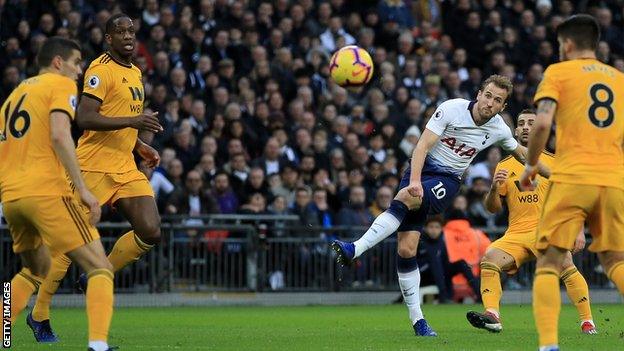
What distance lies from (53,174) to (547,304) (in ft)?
11.8

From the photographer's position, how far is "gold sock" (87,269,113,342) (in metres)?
9.02

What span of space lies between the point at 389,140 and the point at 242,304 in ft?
15.2

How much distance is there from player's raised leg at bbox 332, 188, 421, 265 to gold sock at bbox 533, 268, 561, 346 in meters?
3.34

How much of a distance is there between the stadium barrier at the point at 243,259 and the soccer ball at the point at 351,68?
4.03m

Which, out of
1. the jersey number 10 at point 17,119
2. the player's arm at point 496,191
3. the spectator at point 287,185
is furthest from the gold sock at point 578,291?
the spectator at point 287,185

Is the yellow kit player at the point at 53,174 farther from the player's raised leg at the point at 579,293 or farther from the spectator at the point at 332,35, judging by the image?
the spectator at the point at 332,35

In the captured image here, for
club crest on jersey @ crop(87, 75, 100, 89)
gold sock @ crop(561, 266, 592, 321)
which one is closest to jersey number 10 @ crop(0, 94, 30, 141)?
club crest on jersey @ crop(87, 75, 100, 89)

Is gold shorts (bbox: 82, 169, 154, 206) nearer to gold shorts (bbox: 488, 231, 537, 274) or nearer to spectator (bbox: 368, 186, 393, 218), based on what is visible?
gold shorts (bbox: 488, 231, 537, 274)

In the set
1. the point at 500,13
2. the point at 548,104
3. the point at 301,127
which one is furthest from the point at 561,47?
the point at 500,13

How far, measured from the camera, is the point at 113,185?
12.2 m

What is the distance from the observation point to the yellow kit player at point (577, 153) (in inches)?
351

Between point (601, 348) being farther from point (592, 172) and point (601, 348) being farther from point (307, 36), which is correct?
point (307, 36)

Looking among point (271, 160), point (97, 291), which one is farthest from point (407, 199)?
point (271, 160)

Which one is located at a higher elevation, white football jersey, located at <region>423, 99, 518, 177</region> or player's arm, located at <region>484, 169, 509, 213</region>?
white football jersey, located at <region>423, 99, 518, 177</region>
